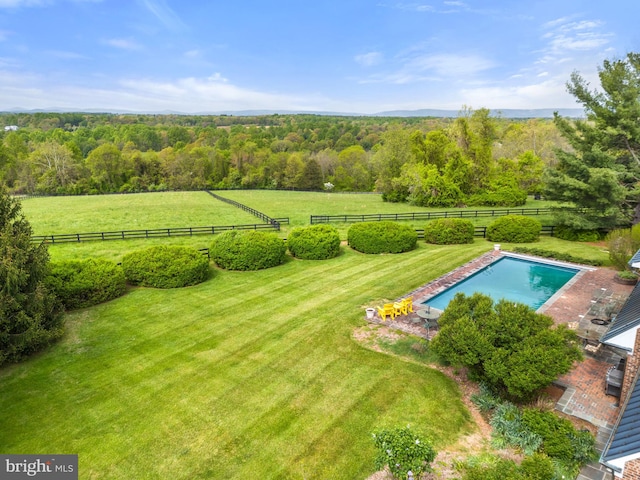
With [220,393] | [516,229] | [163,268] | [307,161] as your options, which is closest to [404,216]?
[516,229]

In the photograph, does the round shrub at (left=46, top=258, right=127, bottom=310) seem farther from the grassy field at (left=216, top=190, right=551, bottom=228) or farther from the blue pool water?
the grassy field at (left=216, top=190, right=551, bottom=228)

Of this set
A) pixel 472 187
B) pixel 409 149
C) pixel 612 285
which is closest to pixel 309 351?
pixel 612 285

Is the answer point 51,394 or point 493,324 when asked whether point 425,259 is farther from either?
point 51,394

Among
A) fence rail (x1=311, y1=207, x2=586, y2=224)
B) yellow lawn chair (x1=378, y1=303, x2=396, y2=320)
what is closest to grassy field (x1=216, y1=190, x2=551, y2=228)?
fence rail (x1=311, y1=207, x2=586, y2=224)

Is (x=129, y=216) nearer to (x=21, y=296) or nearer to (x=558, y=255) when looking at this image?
(x=21, y=296)

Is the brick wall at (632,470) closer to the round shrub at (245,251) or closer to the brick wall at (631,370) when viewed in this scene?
the brick wall at (631,370)
